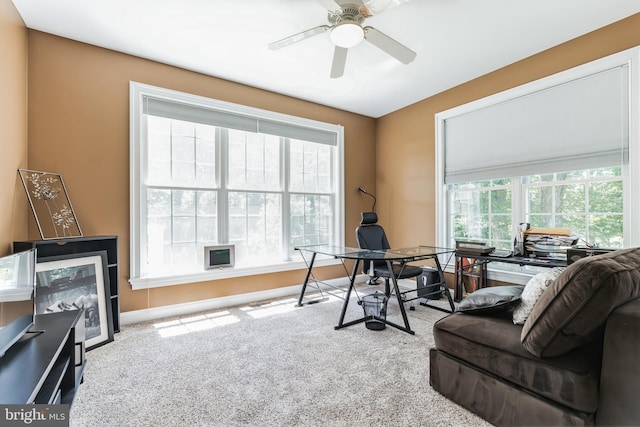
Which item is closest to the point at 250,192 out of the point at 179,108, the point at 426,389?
the point at 179,108

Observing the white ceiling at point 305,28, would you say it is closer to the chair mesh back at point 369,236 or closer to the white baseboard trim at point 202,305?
the chair mesh back at point 369,236

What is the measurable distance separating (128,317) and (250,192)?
187 centimetres

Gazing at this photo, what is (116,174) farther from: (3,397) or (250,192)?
(3,397)

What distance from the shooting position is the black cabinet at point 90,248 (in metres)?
2.29

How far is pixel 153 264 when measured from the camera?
3178 millimetres

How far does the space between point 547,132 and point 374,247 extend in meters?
2.14

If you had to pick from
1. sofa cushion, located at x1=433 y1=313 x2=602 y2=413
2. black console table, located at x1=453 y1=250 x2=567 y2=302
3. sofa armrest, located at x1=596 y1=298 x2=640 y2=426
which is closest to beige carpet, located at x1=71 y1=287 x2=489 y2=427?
sofa cushion, located at x1=433 y1=313 x2=602 y2=413

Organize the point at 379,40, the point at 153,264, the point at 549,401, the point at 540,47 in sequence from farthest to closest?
the point at 153,264, the point at 540,47, the point at 379,40, the point at 549,401

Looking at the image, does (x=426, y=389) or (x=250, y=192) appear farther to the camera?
(x=250, y=192)

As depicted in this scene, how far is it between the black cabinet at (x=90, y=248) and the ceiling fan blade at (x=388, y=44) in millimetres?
2808

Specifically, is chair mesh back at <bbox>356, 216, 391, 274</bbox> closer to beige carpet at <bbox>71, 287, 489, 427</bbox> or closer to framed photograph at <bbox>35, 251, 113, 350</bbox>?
beige carpet at <bbox>71, 287, 489, 427</bbox>

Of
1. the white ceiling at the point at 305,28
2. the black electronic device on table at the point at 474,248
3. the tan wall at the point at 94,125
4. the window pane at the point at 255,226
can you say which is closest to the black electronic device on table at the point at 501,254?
the black electronic device on table at the point at 474,248

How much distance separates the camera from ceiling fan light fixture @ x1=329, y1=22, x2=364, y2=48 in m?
2.13

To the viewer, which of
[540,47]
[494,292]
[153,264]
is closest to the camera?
[494,292]
